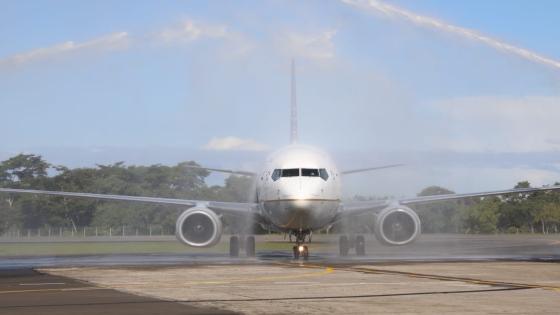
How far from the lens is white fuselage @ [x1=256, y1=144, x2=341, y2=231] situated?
31922 millimetres

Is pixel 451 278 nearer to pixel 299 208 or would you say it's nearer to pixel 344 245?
pixel 299 208

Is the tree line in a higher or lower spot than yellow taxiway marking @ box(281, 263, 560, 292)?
higher

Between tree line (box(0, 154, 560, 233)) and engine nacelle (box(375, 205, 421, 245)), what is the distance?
38815 millimetres

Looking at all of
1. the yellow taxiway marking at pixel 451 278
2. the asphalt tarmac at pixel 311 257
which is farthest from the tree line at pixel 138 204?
the yellow taxiway marking at pixel 451 278

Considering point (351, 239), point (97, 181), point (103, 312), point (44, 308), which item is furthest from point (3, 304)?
point (97, 181)

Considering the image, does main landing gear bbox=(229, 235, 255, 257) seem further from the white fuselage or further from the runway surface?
the runway surface

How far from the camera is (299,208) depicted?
1251 inches

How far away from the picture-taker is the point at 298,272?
73.7ft

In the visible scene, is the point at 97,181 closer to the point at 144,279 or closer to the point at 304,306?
the point at 144,279

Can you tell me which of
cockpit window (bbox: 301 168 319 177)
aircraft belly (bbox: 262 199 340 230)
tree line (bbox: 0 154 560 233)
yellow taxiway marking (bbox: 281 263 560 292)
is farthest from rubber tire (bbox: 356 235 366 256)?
tree line (bbox: 0 154 560 233)

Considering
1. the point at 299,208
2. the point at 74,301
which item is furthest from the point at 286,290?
the point at 299,208

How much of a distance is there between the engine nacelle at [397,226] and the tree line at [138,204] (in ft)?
127

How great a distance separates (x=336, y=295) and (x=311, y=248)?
32.5 m

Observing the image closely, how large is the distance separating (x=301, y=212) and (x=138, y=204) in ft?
175
